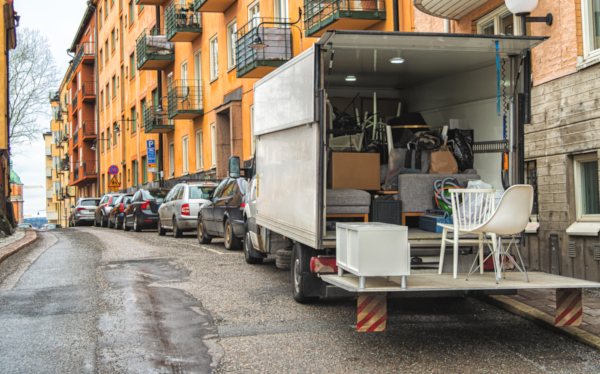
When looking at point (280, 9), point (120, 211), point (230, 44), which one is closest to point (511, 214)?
point (280, 9)

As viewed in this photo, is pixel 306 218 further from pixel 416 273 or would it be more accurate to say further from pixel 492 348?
pixel 492 348

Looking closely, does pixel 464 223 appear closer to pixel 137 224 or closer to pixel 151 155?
pixel 137 224

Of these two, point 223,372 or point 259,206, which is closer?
point 223,372

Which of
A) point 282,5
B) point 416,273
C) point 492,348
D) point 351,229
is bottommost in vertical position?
point 492,348

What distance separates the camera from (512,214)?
20.5 ft

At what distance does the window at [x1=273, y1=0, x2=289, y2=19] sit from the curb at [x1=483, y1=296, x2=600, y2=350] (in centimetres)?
1565

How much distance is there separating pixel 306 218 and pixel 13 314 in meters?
3.43

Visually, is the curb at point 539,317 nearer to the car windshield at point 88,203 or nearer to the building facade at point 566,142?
the building facade at point 566,142

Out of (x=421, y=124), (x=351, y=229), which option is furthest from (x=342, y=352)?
(x=421, y=124)

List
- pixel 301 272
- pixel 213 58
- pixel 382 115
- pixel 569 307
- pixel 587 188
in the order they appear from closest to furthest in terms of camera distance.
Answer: pixel 569 307, pixel 301 272, pixel 587 188, pixel 382 115, pixel 213 58

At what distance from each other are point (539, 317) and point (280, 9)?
684 inches

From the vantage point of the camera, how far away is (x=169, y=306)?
8.21 meters

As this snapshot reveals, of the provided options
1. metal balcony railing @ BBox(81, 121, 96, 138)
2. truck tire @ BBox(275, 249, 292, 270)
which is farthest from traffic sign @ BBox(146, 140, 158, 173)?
truck tire @ BBox(275, 249, 292, 270)

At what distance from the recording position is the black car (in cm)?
2377
